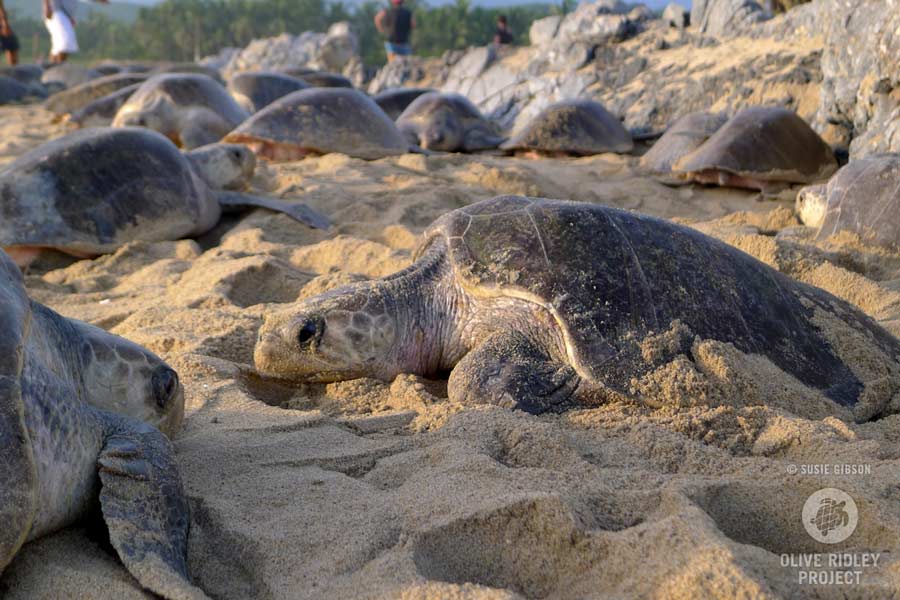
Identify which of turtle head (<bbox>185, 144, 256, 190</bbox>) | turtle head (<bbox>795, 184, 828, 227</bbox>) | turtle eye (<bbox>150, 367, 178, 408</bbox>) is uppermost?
turtle eye (<bbox>150, 367, 178, 408</bbox>)

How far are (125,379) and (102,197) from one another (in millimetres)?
2660

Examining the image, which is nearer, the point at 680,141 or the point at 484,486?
the point at 484,486

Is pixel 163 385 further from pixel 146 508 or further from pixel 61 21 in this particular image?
pixel 61 21

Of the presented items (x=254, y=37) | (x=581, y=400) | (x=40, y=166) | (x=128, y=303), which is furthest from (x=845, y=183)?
(x=254, y=37)

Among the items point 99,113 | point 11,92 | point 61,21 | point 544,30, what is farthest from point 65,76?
point 544,30

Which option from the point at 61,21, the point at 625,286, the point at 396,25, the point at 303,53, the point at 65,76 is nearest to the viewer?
the point at 625,286

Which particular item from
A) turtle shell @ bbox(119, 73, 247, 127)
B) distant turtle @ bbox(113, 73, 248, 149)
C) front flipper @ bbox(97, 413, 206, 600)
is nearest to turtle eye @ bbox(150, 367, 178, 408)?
front flipper @ bbox(97, 413, 206, 600)

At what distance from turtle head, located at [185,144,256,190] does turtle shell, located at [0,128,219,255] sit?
0.48 metres

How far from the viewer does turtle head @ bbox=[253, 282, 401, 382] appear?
2.36 metres

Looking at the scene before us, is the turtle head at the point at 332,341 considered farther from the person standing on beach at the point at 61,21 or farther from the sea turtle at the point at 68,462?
the person standing on beach at the point at 61,21

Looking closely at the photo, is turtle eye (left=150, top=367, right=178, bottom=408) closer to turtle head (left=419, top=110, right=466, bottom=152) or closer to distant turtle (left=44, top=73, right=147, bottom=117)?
turtle head (left=419, top=110, right=466, bottom=152)

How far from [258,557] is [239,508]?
0.59 feet

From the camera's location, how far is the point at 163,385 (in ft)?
5.90

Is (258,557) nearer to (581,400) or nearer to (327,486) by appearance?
(327,486)
